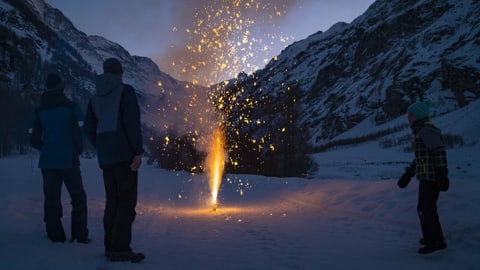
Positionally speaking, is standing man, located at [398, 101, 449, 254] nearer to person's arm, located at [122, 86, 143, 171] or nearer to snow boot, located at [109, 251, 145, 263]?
snow boot, located at [109, 251, 145, 263]

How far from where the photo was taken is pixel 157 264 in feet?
14.7

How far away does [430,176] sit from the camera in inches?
215

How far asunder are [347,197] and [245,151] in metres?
20.8

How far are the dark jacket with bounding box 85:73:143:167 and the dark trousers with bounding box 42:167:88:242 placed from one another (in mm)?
1053

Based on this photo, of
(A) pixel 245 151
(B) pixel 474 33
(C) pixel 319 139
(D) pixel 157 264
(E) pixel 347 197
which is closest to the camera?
(D) pixel 157 264

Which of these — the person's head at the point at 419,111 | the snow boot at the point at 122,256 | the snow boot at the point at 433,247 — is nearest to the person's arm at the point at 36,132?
the snow boot at the point at 122,256

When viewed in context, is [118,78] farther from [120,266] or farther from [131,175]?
[120,266]

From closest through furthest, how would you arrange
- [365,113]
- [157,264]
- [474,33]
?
[157,264] → [474,33] → [365,113]

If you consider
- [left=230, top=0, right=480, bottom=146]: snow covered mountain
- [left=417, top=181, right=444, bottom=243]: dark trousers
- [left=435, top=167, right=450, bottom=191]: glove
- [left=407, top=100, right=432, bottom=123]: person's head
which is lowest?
[left=417, top=181, right=444, bottom=243]: dark trousers

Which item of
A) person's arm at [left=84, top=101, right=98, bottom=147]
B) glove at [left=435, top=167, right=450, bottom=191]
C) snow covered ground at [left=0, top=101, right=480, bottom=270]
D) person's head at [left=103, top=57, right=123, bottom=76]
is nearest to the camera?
snow covered ground at [left=0, top=101, right=480, bottom=270]

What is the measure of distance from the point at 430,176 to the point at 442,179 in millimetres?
177

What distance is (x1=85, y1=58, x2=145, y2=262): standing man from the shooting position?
15.0 ft

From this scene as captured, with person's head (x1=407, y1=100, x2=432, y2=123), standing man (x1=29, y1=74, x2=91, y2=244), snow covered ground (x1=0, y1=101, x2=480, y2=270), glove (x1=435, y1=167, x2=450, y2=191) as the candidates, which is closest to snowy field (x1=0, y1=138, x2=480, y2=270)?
snow covered ground (x1=0, y1=101, x2=480, y2=270)

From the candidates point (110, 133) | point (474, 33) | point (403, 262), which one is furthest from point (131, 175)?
point (474, 33)
